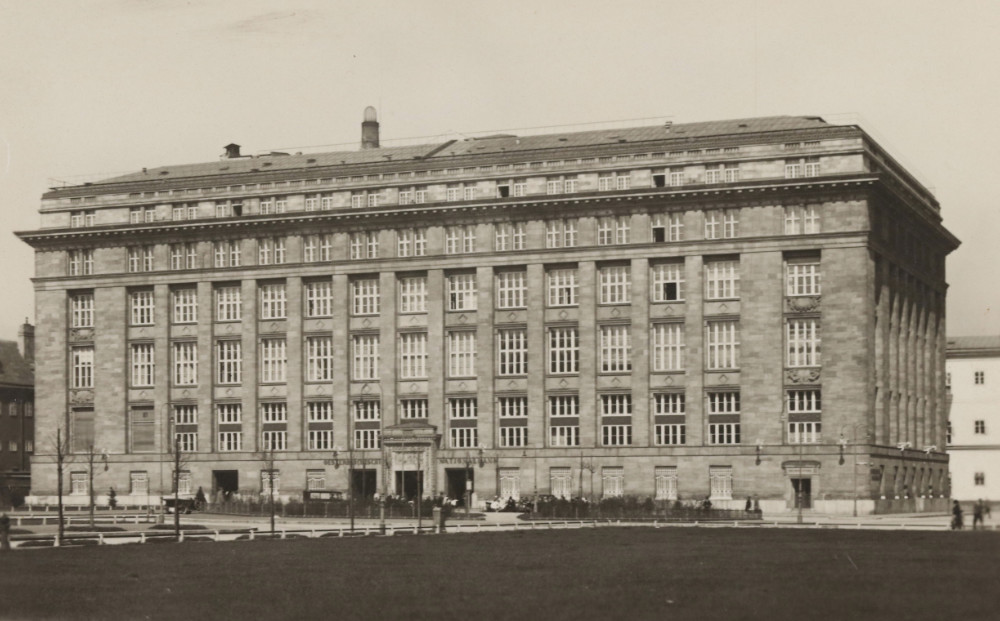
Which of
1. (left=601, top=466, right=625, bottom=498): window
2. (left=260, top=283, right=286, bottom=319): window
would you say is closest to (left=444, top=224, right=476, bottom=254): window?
(left=260, top=283, right=286, bottom=319): window

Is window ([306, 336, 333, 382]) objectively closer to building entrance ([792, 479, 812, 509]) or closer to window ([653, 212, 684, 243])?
window ([653, 212, 684, 243])

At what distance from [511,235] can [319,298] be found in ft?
62.7

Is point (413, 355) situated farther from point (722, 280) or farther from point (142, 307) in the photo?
point (722, 280)

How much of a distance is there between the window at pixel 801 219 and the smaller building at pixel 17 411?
8685 cm

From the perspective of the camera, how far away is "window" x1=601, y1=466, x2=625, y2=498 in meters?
138

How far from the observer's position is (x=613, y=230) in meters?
139

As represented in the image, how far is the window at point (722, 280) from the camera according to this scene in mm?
135375

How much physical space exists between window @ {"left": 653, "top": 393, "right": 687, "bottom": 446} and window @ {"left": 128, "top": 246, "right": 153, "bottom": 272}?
49712 mm

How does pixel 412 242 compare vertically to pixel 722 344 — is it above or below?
above

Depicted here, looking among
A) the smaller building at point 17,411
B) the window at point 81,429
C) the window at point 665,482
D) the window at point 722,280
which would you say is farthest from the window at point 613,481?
the smaller building at point 17,411

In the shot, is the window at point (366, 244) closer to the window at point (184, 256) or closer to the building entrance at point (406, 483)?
the window at point (184, 256)

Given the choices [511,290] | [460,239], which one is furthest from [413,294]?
[511,290]

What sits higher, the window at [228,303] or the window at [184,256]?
the window at [184,256]

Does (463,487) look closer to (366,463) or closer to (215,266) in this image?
(366,463)
